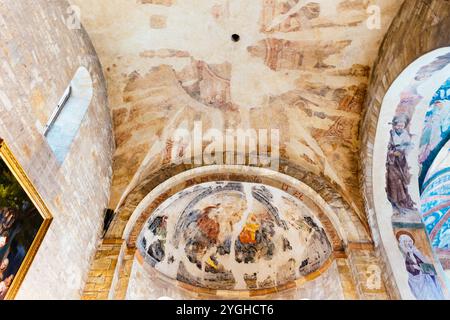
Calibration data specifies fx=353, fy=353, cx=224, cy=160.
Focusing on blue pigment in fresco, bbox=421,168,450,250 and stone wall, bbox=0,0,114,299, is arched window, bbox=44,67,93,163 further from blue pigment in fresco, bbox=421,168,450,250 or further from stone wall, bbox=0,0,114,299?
blue pigment in fresco, bbox=421,168,450,250

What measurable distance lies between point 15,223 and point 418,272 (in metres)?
7.30

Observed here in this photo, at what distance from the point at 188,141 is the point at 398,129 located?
5.17m

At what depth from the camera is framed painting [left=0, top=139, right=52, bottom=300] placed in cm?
482

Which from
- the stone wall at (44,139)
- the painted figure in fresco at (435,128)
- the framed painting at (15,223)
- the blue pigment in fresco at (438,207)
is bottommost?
the framed painting at (15,223)

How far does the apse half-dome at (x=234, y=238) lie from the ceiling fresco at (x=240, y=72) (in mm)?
1302

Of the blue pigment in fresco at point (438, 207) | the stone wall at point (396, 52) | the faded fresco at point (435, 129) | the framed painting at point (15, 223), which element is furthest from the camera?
the blue pigment in fresco at point (438, 207)

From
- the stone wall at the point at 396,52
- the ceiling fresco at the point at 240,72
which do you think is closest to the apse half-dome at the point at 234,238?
the ceiling fresco at the point at 240,72

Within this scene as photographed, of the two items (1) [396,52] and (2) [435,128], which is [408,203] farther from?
(1) [396,52]

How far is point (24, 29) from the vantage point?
5.39 m

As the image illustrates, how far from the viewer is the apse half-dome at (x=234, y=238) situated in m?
9.37

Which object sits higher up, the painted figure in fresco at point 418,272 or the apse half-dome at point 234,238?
the apse half-dome at point 234,238

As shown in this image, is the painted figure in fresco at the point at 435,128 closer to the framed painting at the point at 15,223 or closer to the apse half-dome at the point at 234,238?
the apse half-dome at the point at 234,238

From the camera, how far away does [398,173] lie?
796 cm
